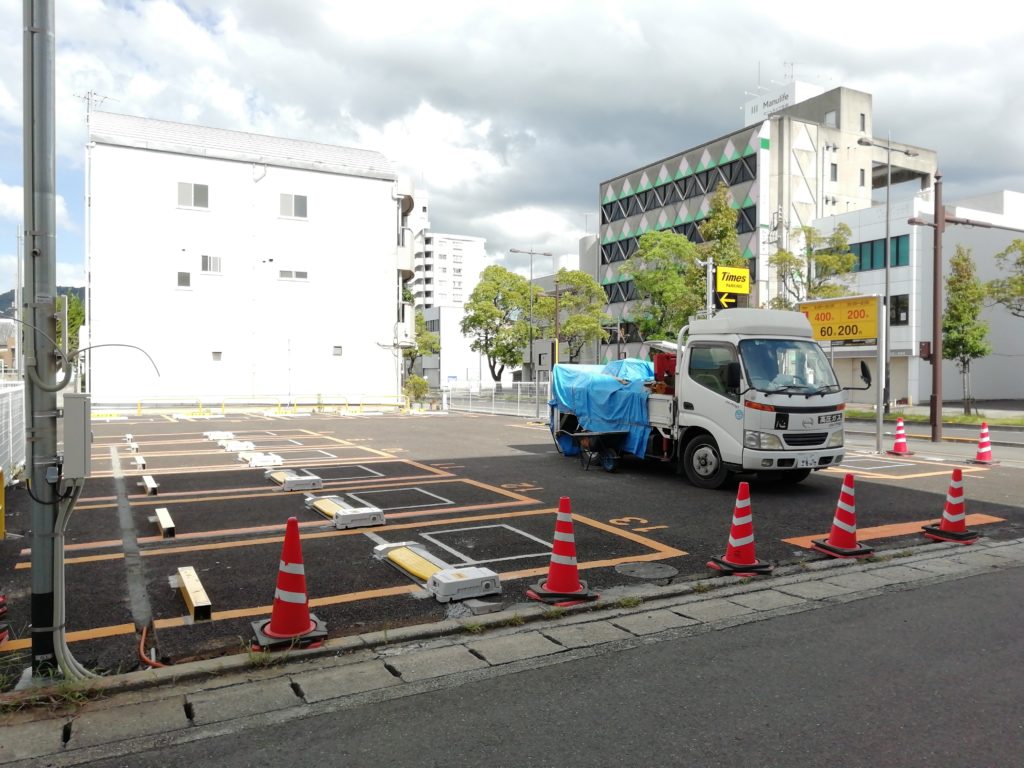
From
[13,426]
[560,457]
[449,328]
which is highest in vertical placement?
[449,328]

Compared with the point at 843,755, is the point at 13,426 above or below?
above

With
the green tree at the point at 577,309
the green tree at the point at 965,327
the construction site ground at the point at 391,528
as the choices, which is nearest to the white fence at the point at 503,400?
the green tree at the point at 577,309

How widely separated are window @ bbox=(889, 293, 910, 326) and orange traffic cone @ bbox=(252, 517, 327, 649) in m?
46.9

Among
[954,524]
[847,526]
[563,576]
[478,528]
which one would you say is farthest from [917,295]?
[563,576]

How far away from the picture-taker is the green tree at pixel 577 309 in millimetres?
56656

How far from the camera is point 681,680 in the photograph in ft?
15.5

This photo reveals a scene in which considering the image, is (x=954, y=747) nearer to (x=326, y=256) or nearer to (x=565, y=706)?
(x=565, y=706)

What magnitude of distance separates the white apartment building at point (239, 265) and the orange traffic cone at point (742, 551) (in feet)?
109

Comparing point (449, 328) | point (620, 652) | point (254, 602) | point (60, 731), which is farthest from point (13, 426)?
point (449, 328)

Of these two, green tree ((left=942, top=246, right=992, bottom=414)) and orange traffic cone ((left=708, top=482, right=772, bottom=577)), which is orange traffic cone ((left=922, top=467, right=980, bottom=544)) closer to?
orange traffic cone ((left=708, top=482, right=772, bottom=577))

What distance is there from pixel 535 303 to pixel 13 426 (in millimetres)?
51624

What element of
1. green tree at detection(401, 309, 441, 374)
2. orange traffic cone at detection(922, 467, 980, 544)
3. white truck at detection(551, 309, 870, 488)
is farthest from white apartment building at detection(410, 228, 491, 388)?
orange traffic cone at detection(922, 467, 980, 544)

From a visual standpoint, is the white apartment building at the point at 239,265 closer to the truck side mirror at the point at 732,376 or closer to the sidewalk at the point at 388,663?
the truck side mirror at the point at 732,376

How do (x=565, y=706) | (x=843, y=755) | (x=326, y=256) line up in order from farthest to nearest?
(x=326, y=256)
(x=565, y=706)
(x=843, y=755)
